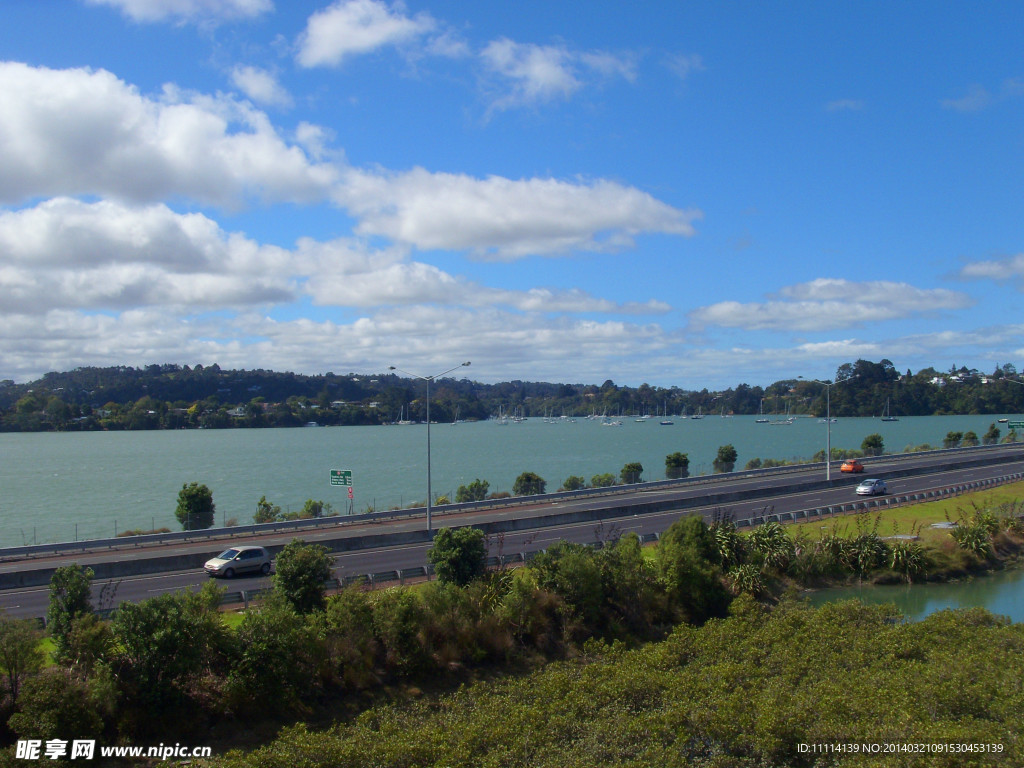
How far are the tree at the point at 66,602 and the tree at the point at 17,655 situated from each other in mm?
1040

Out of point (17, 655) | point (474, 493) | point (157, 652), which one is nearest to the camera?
point (17, 655)

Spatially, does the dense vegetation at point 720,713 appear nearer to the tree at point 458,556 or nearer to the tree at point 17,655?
the tree at point 458,556

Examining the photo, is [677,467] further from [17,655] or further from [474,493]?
[17,655]

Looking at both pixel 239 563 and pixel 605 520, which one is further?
pixel 605 520

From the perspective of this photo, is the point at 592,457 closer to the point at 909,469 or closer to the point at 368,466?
the point at 368,466

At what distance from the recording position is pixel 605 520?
42000mm

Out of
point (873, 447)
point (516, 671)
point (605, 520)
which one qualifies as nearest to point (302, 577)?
point (516, 671)

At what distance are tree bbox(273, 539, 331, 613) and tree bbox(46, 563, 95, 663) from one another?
457cm

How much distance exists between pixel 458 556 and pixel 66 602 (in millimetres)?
10205

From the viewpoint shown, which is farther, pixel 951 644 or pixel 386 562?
pixel 386 562

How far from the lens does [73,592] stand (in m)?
17.2

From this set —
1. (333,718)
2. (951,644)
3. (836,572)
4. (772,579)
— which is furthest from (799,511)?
(333,718)

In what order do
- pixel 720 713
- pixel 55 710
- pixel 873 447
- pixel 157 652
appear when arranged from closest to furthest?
pixel 55 710 → pixel 720 713 → pixel 157 652 → pixel 873 447

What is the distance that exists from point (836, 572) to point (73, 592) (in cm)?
2824
